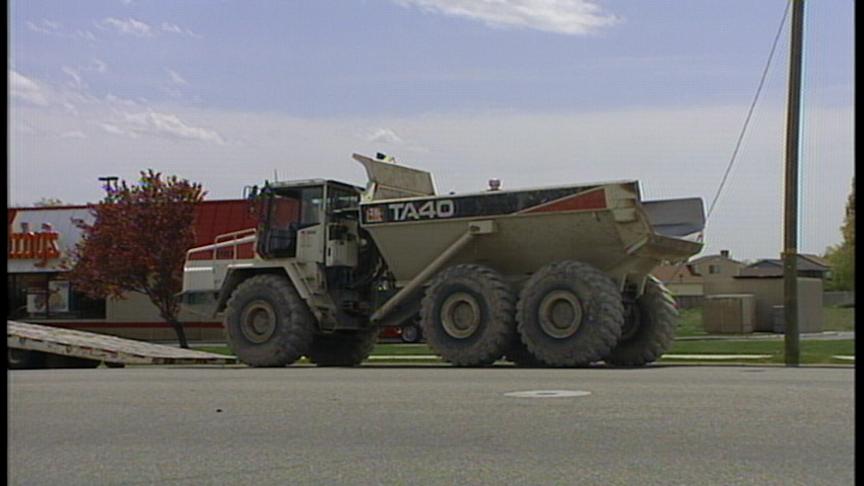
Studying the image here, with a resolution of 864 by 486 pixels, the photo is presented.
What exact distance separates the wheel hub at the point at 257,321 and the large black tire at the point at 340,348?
4.20 ft

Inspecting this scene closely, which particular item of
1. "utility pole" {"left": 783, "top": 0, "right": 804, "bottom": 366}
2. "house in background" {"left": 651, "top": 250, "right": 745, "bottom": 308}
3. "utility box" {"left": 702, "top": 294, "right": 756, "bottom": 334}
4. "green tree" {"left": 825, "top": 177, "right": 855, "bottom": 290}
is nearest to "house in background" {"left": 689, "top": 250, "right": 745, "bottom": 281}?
"house in background" {"left": 651, "top": 250, "right": 745, "bottom": 308}

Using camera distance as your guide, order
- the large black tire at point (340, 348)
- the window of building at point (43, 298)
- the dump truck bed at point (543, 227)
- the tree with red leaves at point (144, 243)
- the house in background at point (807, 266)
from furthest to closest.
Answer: the house in background at point (807, 266)
the window of building at point (43, 298)
the tree with red leaves at point (144, 243)
the large black tire at point (340, 348)
the dump truck bed at point (543, 227)

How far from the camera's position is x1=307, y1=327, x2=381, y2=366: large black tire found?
69.7 feet

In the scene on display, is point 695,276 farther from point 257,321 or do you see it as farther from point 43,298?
point 257,321

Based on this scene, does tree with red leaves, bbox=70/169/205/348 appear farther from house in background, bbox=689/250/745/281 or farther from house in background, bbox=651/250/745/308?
house in background, bbox=689/250/745/281

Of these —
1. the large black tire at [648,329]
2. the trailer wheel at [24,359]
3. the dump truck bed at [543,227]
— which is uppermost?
the dump truck bed at [543,227]

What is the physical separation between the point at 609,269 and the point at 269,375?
17.9 feet

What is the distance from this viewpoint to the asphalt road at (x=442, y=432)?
7918mm

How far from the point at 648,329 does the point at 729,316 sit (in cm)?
2142

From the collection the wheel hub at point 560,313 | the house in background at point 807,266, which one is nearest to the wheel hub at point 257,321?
the wheel hub at point 560,313

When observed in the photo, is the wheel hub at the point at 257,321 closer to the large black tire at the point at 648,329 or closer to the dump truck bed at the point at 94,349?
the dump truck bed at the point at 94,349

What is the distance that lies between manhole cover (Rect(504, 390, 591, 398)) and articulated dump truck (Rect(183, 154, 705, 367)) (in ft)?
14.7

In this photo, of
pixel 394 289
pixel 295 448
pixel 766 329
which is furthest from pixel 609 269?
pixel 766 329

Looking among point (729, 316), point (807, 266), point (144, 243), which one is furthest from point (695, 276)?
point (144, 243)
